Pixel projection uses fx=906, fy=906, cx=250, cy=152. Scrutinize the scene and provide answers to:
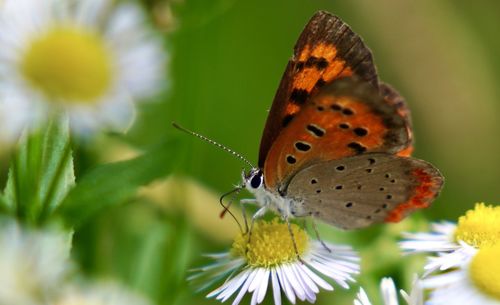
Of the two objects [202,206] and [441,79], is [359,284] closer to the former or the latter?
[202,206]

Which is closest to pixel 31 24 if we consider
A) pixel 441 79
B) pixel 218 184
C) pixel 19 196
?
pixel 19 196

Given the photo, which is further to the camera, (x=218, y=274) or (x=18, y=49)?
(x=218, y=274)

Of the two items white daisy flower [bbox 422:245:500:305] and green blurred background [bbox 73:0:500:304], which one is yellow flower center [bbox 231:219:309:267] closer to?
green blurred background [bbox 73:0:500:304]

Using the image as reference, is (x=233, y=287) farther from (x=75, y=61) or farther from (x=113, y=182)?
(x=75, y=61)

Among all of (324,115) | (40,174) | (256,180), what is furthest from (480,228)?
(40,174)

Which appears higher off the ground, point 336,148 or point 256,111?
point 336,148

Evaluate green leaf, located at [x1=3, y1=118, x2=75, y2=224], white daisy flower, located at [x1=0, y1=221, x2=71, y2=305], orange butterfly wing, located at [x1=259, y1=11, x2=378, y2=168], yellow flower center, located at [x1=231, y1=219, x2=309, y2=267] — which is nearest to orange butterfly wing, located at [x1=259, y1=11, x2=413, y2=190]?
orange butterfly wing, located at [x1=259, y1=11, x2=378, y2=168]

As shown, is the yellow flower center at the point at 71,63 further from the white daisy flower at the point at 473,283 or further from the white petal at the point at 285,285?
the white daisy flower at the point at 473,283
